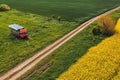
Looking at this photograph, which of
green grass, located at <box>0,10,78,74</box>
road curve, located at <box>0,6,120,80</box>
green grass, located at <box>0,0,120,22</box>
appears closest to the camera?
road curve, located at <box>0,6,120,80</box>

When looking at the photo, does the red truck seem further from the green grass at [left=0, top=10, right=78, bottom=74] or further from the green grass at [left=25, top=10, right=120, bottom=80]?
the green grass at [left=25, top=10, right=120, bottom=80]

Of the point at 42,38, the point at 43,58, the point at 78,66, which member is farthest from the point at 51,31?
the point at 78,66

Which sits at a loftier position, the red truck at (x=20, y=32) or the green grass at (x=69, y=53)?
the red truck at (x=20, y=32)

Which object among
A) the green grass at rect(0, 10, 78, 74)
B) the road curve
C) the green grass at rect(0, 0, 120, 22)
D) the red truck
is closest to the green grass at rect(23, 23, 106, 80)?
the road curve

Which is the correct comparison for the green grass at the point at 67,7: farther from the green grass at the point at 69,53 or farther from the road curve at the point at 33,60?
the green grass at the point at 69,53

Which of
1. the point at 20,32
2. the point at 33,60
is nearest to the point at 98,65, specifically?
the point at 33,60

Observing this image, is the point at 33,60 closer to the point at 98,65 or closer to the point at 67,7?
the point at 98,65

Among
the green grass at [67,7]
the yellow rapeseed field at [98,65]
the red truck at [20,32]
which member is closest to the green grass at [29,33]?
the red truck at [20,32]
